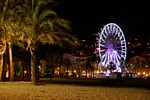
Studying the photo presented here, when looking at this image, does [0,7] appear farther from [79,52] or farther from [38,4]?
[79,52]

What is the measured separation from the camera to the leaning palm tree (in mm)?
38375

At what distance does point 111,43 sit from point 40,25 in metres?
58.2

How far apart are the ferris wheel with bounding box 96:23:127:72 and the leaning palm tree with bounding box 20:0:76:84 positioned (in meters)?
53.9

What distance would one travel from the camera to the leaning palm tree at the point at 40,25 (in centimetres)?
3838

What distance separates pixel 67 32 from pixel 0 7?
7541mm

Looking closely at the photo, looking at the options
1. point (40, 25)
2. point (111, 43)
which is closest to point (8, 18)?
point (40, 25)

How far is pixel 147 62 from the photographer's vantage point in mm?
142875

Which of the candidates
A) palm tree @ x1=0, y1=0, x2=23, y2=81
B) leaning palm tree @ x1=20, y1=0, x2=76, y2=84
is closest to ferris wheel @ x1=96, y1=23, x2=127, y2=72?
leaning palm tree @ x1=20, y1=0, x2=76, y2=84

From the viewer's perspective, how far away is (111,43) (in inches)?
3762

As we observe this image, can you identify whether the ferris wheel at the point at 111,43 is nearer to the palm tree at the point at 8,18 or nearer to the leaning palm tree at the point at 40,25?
the leaning palm tree at the point at 40,25

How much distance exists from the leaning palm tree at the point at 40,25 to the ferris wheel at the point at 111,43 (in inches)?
2120

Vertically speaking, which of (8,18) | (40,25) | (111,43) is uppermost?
(111,43)

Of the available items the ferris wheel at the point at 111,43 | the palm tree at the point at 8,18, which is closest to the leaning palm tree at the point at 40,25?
the palm tree at the point at 8,18

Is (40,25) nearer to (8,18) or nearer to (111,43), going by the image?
(8,18)
